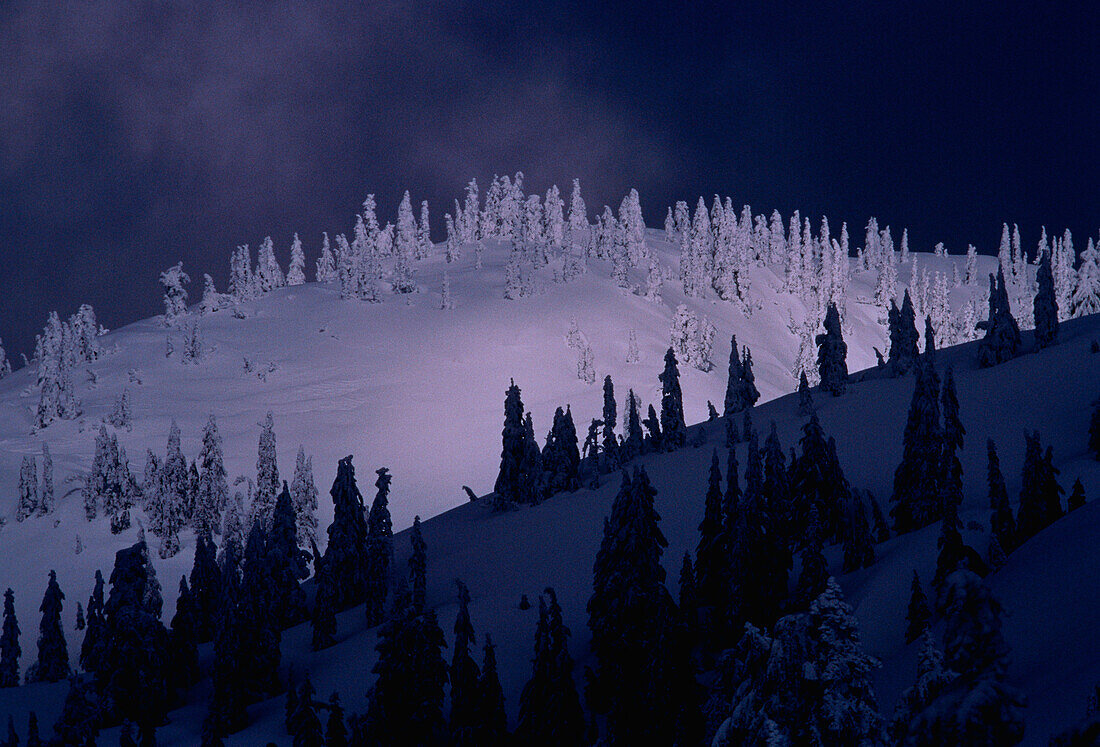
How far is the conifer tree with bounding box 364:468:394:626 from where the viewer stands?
50.2 m

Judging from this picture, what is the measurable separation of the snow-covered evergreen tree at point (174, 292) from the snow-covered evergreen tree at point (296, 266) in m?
35.6

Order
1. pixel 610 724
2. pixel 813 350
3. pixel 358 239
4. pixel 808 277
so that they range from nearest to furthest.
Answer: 1. pixel 610 724
2. pixel 813 350
3. pixel 808 277
4. pixel 358 239

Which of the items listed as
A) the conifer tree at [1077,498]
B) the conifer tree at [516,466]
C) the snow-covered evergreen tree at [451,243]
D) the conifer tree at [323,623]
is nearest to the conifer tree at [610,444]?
the conifer tree at [516,466]

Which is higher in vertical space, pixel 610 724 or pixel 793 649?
pixel 793 649

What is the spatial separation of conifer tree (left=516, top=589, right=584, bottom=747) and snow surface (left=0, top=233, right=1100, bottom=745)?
610 centimetres

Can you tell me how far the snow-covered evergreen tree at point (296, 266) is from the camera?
19138 cm

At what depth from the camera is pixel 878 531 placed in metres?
43.9

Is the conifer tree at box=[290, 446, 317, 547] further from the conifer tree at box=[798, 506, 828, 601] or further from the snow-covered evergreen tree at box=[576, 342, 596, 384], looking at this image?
the conifer tree at box=[798, 506, 828, 601]

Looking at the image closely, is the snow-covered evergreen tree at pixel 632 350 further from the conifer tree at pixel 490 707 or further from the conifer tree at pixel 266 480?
the conifer tree at pixel 490 707

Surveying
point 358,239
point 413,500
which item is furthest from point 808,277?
point 413,500

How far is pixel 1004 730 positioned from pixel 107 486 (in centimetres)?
10121

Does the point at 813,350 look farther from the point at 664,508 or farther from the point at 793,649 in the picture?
the point at 793,649

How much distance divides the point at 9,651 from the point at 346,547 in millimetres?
29416

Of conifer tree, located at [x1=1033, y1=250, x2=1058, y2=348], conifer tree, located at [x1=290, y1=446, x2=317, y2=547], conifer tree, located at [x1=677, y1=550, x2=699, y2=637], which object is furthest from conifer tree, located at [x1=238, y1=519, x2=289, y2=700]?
conifer tree, located at [x1=1033, y1=250, x2=1058, y2=348]
